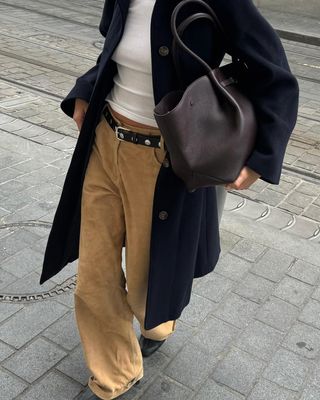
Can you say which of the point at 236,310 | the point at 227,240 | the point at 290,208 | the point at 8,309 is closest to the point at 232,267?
the point at 227,240

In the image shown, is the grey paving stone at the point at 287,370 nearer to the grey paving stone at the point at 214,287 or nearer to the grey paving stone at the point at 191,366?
the grey paving stone at the point at 191,366

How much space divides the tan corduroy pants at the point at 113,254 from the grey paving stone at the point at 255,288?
3.53ft

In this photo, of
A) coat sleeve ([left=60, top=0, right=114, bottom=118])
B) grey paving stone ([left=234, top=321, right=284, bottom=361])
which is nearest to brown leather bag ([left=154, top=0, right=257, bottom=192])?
coat sleeve ([left=60, top=0, right=114, bottom=118])

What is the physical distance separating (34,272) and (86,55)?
595 centimetres

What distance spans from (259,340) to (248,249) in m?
0.96

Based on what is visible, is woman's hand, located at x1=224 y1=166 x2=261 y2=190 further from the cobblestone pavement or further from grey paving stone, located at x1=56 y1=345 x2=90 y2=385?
grey paving stone, located at x1=56 y1=345 x2=90 y2=385

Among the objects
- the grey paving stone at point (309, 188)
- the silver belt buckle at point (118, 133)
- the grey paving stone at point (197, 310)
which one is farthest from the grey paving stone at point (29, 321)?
the grey paving stone at point (309, 188)

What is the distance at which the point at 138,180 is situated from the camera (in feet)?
7.00

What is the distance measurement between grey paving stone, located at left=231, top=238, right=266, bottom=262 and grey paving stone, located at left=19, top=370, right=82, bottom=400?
1584 millimetres

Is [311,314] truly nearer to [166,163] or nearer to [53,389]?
[53,389]

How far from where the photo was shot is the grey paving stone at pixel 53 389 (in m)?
2.56

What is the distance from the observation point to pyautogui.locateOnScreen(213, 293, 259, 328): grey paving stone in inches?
125

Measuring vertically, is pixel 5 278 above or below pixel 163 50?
below

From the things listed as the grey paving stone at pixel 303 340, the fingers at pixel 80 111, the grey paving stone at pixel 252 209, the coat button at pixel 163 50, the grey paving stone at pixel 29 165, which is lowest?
the grey paving stone at pixel 29 165
